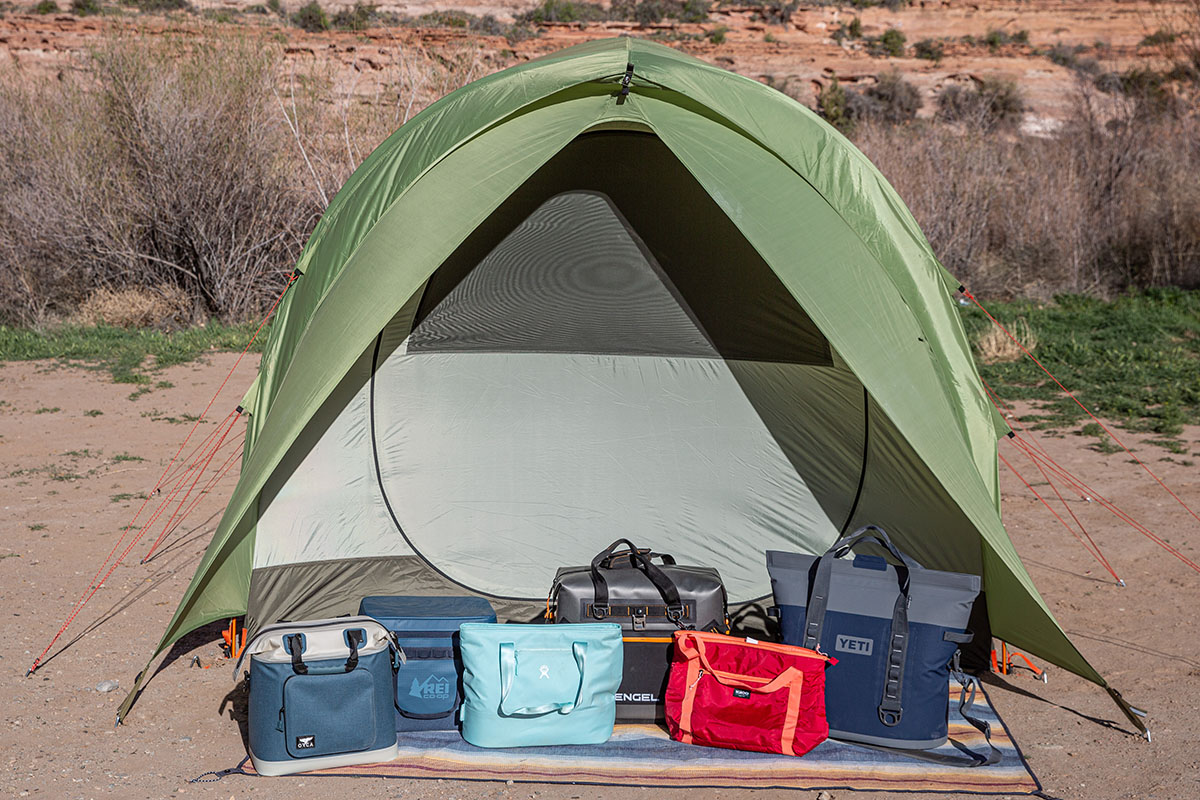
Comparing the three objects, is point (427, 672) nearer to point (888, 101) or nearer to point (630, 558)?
point (630, 558)

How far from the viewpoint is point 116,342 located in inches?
381

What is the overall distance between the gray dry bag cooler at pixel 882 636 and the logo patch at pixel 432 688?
1.19 m

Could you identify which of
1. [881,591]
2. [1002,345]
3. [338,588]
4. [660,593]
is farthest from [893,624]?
[1002,345]

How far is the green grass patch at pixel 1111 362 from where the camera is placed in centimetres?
775

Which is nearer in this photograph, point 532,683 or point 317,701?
point 317,701

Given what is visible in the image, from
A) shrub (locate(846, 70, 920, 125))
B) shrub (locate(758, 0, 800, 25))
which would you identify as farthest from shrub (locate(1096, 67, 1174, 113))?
shrub (locate(758, 0, 800, 25))

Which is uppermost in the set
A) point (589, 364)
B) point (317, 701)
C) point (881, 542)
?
point (589, 364)

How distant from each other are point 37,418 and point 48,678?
428cm

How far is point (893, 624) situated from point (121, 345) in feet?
26.9

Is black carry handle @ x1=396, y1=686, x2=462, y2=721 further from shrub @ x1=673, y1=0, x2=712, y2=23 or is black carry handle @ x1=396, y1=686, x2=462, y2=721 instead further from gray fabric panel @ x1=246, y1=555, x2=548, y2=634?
shrub @ x1=673, y1=0, x2=712, y2=23

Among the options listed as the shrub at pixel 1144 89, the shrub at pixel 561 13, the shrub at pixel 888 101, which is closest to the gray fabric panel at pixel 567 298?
the shrub at pixel 1144 89

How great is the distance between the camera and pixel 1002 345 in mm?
9516

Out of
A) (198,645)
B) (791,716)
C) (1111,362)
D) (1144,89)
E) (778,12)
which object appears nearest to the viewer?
(791,716)

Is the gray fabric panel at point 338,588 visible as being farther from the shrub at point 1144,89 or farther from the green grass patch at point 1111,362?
the shrub at point 1144,89
